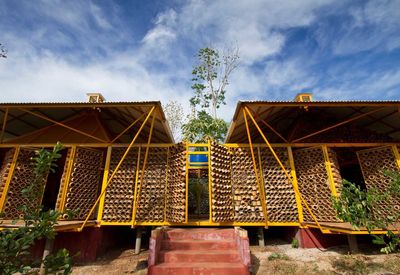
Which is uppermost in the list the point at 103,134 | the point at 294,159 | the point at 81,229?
the point at 103,134

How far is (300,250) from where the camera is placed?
6367mm

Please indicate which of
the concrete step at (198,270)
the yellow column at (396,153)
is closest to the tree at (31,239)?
the concrete step at (198,270)

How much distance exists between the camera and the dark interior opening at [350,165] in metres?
8.86

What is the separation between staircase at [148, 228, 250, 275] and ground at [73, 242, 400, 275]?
0.60 metres

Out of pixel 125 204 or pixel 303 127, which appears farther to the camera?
pixel 303 127

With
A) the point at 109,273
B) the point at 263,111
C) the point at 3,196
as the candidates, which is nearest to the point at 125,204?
the point at 109,273

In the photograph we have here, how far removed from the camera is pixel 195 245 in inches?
226

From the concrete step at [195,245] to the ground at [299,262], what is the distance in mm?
729

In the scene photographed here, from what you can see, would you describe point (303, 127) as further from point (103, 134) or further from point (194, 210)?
point (194, 210)

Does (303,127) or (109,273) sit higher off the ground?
(303,127)

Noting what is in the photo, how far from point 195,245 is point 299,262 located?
2680 mm

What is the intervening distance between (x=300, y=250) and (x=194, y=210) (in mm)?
8250

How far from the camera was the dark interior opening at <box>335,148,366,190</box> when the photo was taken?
886 centimetres

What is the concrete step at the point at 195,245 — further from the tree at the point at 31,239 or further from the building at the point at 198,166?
the tree at the point at 31,239
